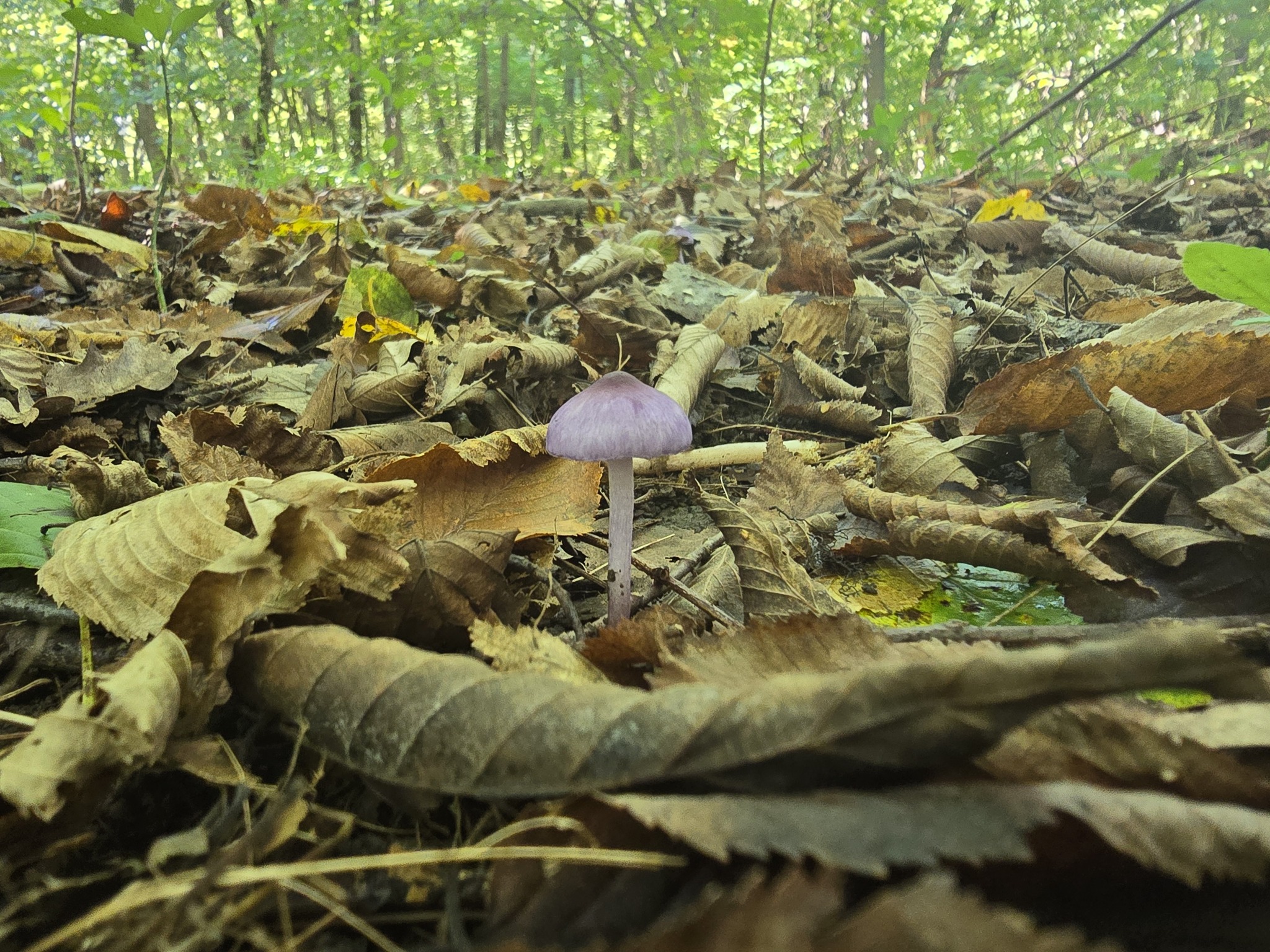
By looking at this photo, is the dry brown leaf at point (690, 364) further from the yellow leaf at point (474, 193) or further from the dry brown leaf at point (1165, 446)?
the yellow leaf at point (474, 193)

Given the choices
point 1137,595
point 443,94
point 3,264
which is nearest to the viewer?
point 1137,595

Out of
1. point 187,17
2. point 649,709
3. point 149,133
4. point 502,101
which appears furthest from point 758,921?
point 149,133

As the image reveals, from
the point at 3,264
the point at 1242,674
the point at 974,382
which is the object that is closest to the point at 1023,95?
the point at 974,382

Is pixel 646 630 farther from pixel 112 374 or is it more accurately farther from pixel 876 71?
pixel 876 71

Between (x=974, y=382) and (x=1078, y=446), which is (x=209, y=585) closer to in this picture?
(x=1078, y=446)

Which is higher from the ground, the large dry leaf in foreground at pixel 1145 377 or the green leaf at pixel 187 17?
the green leaf at pixel 187 17

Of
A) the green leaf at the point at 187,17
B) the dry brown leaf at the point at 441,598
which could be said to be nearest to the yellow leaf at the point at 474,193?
the green leaf at the point at 187,17
